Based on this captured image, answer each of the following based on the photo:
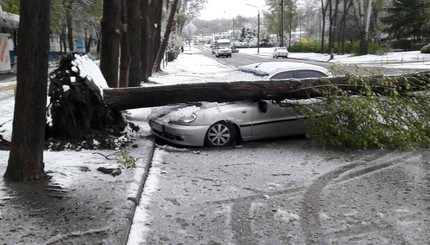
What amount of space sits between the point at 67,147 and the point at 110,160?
0.98 meters

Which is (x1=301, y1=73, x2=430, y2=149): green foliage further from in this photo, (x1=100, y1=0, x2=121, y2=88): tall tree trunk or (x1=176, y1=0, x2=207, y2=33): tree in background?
(x1=176, y1=0, x2=207, y2=33): tree in background

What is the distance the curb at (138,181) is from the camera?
14.8 feet

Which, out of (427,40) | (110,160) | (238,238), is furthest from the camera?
(427,40)

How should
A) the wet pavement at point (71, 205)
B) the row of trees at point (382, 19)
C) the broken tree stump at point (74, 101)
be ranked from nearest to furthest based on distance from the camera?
the wet pavement at point (71, 205)
the broken tree stump at point (74, 101)
the row of trees at point (382, 19)

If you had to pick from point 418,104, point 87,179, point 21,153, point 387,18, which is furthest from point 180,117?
point 387,18

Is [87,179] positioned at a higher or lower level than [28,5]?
lower

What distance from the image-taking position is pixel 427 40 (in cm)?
5409

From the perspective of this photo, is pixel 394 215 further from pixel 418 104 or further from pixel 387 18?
pixel 387 18

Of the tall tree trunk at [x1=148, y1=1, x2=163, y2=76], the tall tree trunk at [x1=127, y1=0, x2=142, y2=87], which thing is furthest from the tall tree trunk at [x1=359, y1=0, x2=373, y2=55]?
the tall tree trunk at [x1=127, y1=0, x2=142, y2=87]

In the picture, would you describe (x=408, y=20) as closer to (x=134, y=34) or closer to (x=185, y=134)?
(x=134, y=34)

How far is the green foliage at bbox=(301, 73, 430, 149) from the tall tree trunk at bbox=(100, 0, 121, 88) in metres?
4.21

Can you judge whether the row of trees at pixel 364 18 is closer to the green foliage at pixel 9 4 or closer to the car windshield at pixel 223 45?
the car windshield at pixel 223 45

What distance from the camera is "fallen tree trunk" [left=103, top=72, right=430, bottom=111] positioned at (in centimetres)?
830

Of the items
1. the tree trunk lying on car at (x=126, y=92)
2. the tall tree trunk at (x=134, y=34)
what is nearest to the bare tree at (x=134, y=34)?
the tall tree trunk at (x=134, y=34)
